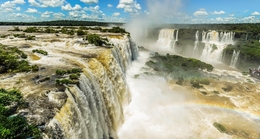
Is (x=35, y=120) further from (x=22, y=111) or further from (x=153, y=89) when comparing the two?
(x=153, y=89)

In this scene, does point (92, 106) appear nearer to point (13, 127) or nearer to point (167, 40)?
point (13, 127)

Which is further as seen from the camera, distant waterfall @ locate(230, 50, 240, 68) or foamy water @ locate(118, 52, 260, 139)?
distant waterfall @ locate(230, 50, 240, 68)

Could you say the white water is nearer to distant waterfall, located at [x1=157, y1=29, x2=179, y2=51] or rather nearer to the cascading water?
distant waterfall, located at [x1=157, y1=29, x2=179, y2=51]

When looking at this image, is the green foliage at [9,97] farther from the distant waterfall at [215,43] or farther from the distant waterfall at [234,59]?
the distant waterfall at [215,43]

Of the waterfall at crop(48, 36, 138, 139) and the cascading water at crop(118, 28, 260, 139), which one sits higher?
the waterfall at crop(48, 36, 138, 139)

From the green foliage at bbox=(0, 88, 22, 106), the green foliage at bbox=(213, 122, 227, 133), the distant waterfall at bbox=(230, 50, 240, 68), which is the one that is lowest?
the green foliage at bbox=(213, 122, 227, 133)

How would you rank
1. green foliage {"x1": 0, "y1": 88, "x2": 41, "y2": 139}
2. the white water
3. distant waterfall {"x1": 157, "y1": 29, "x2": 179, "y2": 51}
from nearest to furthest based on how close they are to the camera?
1. green foliage {"x1": 0, "y1": 88, "x2": 41, "y2": 139}
2. the white water
3. distant waterfall {"x1": 157, "y1": 29, "x2": 179, "y2": 51}

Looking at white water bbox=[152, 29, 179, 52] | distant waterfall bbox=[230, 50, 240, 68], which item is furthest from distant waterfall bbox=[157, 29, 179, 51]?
distant waterfall bbox=[230, 50, 240, 68]
